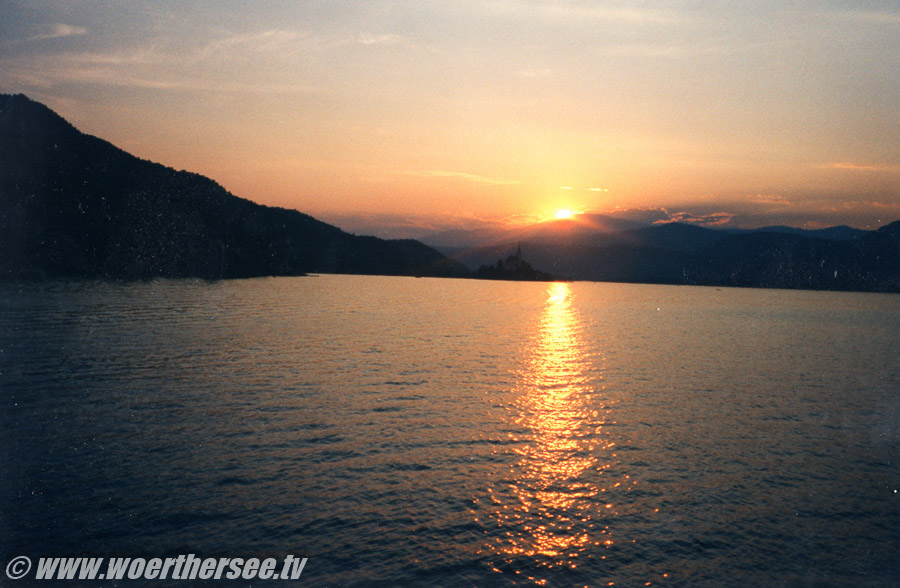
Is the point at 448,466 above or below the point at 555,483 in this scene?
above

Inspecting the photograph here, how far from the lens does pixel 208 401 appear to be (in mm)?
32000

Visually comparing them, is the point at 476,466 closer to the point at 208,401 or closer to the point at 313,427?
the point at 313,427

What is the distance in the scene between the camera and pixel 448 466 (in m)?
22.6

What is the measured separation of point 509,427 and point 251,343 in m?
37.4

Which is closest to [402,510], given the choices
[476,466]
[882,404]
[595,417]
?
[476,466]
